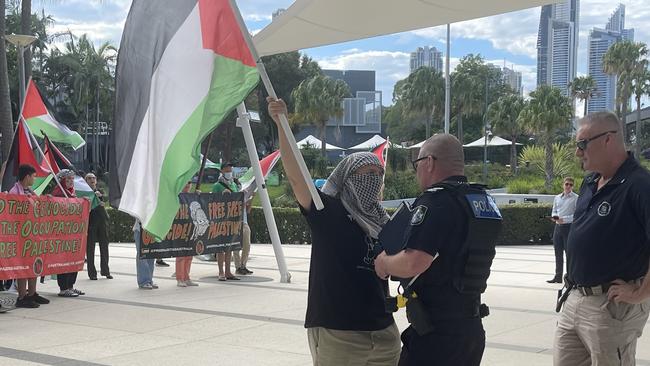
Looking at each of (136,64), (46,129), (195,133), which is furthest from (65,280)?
(195,133)

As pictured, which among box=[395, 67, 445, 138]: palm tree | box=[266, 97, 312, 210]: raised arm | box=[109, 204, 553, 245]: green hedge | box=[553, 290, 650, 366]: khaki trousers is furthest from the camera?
box=[395, 67, 445, 138]: palm tree

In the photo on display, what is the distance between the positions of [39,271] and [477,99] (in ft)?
217

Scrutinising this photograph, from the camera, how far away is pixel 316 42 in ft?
32.1

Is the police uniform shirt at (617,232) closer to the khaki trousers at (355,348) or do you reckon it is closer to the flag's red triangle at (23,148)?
the khaki trousers at (355,348)

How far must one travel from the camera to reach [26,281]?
964cm

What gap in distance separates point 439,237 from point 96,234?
32.1 ft

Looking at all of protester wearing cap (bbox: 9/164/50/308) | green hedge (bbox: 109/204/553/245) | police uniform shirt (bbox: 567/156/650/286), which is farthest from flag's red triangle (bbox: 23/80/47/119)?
police uniform shirt (bbox: 567/156/650/286)

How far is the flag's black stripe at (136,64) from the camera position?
4.55 m

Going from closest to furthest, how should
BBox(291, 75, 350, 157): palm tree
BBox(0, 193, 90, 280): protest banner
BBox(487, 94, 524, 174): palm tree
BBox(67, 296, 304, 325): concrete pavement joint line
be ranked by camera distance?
BBox(67, 296, 304, 325): concrete pavement joint line, BBox(0, 193, 90, 280): protest banner, BBox(291, 75, 350, 157): palm tree, BBox(487, 94, 524, 174): palm tree

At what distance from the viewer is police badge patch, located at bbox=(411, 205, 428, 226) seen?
3.15 metres

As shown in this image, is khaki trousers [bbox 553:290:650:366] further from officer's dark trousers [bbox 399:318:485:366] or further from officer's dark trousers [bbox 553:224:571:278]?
officer's dark trousers [bbox 553:224:571:278]

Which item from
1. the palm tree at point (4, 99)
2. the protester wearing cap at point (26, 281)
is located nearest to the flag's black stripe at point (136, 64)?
the protester wearing cap at point (26, 281)

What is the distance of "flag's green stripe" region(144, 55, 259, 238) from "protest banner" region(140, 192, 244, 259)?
6981 millimetres

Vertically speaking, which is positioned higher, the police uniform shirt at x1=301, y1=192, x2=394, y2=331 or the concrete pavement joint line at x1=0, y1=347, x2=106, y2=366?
the police uniform shirt at x1=301, y1=192, x2=394, y2=331
